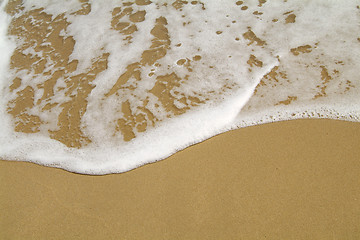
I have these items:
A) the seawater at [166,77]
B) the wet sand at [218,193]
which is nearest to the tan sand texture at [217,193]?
the wet sand at [218,193]

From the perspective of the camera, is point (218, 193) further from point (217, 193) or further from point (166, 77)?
point (166, 77)

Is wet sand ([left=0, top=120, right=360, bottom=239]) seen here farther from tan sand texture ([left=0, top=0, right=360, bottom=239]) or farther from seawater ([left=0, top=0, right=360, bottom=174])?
seawater ([left=0, top=0, right=360, bottom=174])

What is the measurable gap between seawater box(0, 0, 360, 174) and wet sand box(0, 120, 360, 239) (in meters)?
0.14

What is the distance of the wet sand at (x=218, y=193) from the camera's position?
1.81m

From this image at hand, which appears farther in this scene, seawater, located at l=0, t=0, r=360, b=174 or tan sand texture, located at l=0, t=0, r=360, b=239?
seawater, located at l=0, t=0, r=360, b=174

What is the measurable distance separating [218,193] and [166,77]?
132 centimetres

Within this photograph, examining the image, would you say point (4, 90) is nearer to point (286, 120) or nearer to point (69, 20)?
point (69, 20)

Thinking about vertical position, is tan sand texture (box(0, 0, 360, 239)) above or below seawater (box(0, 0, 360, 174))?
Result: below

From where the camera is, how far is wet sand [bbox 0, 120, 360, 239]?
1.81 m

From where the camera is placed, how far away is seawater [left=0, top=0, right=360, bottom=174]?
2.37 meters

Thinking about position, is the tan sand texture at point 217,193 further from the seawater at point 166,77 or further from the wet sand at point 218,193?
the seawater at point 166,77

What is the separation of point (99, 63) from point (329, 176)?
95.5 inches

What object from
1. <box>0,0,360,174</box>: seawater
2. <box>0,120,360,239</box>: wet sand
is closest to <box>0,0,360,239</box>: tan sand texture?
<box>0,120,360,239</box>: wet sand

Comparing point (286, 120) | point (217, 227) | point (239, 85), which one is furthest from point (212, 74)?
point (217, 227)
